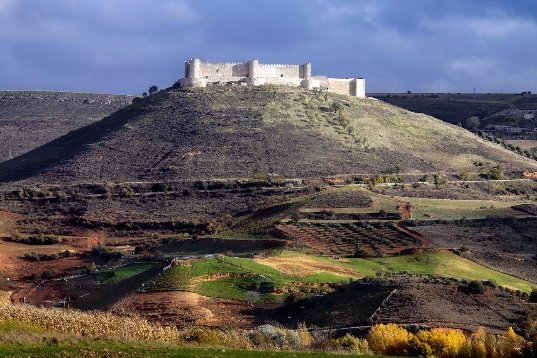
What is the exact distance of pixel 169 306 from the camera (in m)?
45.2

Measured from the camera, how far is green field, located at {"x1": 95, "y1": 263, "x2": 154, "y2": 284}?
180 ft

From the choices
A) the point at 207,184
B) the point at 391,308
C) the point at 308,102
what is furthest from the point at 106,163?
the point at 391,308

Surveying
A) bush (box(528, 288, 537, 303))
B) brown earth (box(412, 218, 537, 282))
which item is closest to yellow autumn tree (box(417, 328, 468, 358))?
bush (box(528, 288, 537, 303))

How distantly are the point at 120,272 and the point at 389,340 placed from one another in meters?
26.2

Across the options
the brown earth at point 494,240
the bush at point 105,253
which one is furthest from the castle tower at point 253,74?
the brown earth at point 494,240

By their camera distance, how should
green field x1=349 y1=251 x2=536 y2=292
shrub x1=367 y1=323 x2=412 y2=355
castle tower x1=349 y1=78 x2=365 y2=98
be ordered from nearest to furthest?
shrub x1=367 y1=323 x2=412 y2=355, green field x1=349 y1=251 x2=536 y2=292, castle tower x1=349 y1=78 x2=365 y2=98

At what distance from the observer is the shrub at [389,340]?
107ft

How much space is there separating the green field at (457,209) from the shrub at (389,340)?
3060 centimetres

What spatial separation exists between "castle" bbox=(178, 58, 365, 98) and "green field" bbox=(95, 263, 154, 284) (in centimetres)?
4165

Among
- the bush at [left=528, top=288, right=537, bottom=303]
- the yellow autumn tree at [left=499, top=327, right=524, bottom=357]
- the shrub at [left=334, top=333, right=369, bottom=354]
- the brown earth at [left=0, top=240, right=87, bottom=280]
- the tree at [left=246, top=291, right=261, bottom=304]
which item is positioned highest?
the yellow autumn tree at [left=499, top=327, right=524, bottom=357]

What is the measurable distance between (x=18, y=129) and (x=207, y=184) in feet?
150

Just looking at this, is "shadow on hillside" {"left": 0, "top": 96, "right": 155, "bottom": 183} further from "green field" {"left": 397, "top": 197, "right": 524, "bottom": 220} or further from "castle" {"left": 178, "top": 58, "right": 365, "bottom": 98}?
"green field" {"left": 397, "top": 197, "right": 524, "bottom": 220}

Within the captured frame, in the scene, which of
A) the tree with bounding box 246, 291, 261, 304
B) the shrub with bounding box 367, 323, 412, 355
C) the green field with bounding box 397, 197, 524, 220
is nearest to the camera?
the shrub with bounding box 367, 323, 412, 355

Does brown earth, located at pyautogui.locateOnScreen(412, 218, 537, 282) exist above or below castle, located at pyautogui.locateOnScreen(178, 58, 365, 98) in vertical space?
below
